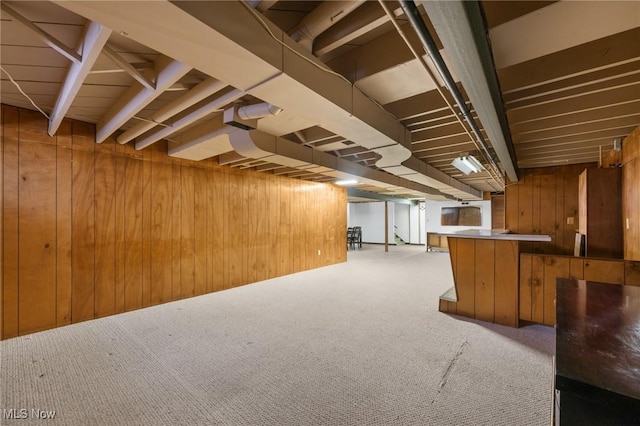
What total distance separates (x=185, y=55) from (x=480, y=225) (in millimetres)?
10640

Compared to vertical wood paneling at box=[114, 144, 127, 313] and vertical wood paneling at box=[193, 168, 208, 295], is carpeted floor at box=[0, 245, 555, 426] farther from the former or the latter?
vertical wood paneling at box=[193, 168, 208, 295]

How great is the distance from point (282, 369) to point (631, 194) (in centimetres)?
369

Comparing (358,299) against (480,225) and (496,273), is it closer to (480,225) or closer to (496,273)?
(496,273)

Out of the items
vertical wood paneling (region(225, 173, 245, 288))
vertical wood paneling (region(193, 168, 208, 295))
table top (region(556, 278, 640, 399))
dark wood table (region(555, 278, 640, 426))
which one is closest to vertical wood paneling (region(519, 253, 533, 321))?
table top (region(556, 278, 640, 399))

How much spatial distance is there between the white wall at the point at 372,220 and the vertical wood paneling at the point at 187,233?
8.53 metres

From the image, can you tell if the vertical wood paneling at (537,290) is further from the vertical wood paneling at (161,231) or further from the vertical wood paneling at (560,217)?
the vertical wood paneling at (161,231)

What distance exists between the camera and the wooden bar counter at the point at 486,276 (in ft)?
9.55

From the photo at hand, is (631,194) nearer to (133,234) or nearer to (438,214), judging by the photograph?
(133,234)

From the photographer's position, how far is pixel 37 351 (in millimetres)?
2340

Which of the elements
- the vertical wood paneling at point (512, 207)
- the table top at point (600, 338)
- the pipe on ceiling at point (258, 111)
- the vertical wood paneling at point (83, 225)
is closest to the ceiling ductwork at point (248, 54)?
the pipe on ceiling at point (258, 111)

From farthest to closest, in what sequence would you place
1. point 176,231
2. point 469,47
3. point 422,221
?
1. point 422,221
2. point 176,231
3. point 469,47

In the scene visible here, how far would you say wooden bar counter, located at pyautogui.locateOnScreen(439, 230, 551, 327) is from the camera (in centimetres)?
291

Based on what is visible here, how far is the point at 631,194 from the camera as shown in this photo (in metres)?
2.70

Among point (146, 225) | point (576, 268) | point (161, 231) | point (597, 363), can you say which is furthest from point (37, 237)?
point (576, 268)
